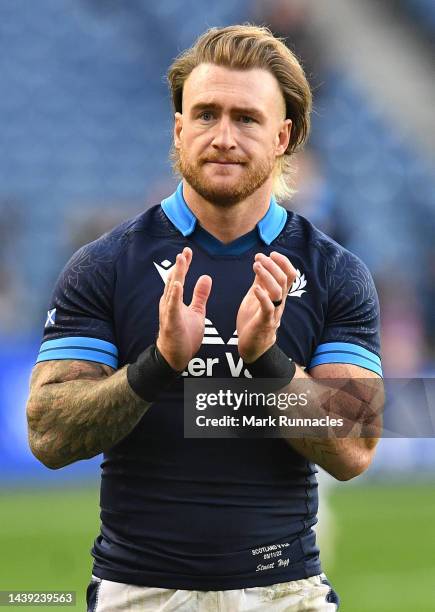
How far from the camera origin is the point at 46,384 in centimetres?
345

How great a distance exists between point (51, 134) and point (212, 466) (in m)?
11.4

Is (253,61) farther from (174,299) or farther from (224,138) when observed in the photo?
(174,299)

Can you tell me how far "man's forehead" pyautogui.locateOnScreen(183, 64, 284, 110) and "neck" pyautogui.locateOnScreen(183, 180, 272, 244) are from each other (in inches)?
10.0

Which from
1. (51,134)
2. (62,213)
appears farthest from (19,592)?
(51,134)

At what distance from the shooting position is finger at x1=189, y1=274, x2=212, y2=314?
3.29 metres

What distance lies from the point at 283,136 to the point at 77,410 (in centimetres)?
108

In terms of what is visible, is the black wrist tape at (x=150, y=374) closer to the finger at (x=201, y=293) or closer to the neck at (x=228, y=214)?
the finger at (x=201, y=293)

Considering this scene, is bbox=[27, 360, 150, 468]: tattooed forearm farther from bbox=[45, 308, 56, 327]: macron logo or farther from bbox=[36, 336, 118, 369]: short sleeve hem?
bbox=[45, 308, 56, 327]: macron logo

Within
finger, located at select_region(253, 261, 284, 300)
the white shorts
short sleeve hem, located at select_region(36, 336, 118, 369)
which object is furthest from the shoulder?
the white shorts

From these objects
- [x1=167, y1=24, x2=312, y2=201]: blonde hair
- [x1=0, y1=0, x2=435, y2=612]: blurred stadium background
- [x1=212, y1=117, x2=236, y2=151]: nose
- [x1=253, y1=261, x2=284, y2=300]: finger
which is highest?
[x1=0, y1=0, x2=435, y2=612]: blurred stadium background

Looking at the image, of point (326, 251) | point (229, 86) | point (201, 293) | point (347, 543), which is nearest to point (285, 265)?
point (201, 293)

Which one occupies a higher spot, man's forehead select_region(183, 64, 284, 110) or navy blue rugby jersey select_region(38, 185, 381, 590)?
man's forehead select_region(183, 64, 284, 110)

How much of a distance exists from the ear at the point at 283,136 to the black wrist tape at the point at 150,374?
84 cm

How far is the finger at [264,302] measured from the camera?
3.17 metres
